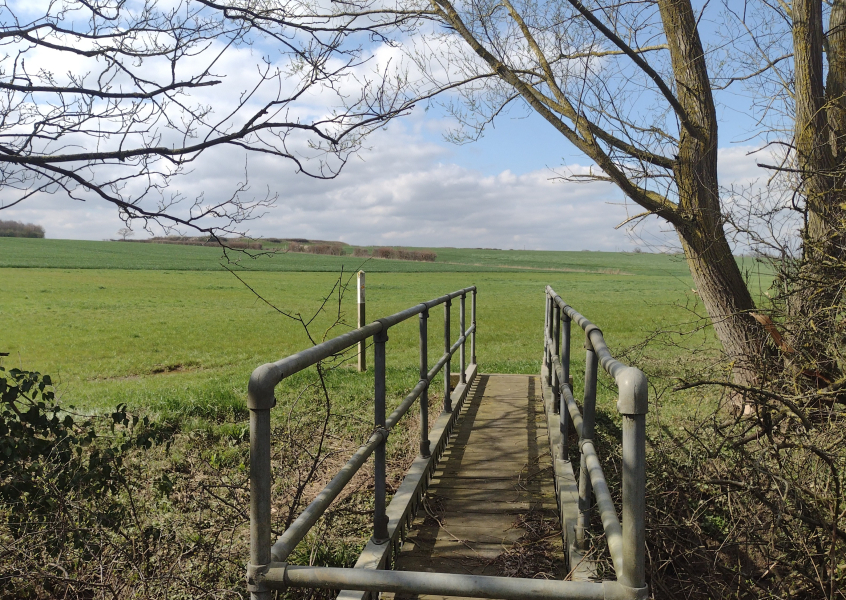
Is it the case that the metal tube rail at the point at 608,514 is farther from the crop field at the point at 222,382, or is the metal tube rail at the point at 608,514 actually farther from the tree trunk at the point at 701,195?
the tree trunk at the point at 701,195

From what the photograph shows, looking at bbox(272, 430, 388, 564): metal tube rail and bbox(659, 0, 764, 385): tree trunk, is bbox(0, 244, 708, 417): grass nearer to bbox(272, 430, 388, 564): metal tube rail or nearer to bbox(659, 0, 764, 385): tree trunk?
bbox(659, 0, 764, 385): tree trunk

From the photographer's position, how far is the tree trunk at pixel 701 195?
Result: 6508 mm

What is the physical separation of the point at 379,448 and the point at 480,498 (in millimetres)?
1321

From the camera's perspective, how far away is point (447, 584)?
161 cm

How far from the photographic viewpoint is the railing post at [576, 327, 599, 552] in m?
2.50

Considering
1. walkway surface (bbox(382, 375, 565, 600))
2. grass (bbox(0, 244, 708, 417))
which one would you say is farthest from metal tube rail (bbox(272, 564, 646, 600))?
grass (bbox(0, 244, 708, 417))

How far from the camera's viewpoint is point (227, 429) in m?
6.71

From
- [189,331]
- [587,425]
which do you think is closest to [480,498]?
[587,425]

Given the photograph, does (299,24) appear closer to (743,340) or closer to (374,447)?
(374,447)

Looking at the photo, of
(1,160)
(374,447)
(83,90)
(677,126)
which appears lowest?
(374,447)

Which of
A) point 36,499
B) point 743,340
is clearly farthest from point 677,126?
point 36,499

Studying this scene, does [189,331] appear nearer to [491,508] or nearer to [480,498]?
[480,498]

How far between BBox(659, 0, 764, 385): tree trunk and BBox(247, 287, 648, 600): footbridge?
2030 millimetres

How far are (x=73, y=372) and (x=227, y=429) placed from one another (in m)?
7.64
